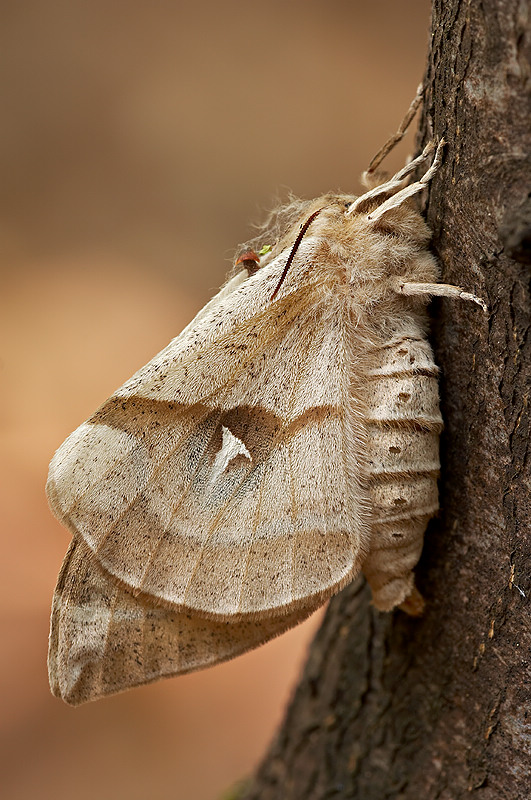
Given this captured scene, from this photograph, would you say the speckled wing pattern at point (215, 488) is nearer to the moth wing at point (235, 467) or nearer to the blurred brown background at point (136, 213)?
the moth wing at point (235, 467)

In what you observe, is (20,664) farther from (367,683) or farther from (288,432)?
(288,432)

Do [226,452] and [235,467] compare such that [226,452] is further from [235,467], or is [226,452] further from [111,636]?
[111,636]

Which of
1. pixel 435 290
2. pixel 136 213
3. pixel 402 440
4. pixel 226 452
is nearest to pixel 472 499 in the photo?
pixel 402 440

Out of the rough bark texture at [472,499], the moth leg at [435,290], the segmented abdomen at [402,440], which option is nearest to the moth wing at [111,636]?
the segmented abdomen at [402,440]

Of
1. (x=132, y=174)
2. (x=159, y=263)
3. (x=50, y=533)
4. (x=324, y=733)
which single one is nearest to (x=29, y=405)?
(x=50, y=533)

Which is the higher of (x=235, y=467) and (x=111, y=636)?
(x=235, y=467)

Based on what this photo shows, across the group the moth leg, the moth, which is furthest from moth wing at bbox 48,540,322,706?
the moth leg
